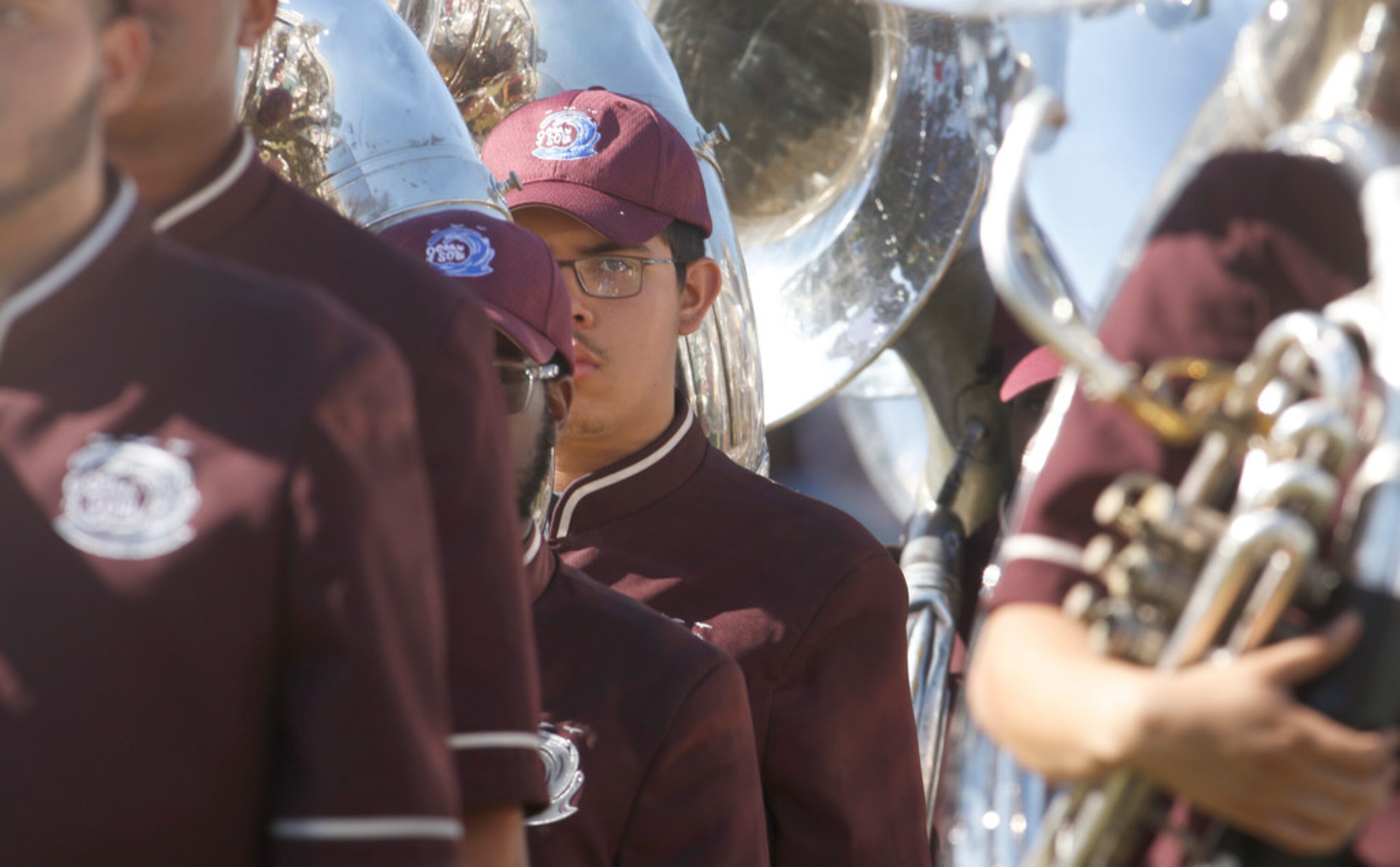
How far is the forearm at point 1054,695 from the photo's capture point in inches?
46.6

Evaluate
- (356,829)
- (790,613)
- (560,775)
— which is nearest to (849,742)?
(790,613)

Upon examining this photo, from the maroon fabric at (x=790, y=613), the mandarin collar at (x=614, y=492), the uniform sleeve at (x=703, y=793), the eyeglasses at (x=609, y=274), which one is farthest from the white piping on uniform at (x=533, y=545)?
the eyeglasses at (x=609, y=274)

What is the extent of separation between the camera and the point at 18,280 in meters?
1.18

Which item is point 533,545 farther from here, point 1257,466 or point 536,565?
point 1257,466

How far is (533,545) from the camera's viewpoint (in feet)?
7.07

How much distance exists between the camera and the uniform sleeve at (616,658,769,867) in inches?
79.0

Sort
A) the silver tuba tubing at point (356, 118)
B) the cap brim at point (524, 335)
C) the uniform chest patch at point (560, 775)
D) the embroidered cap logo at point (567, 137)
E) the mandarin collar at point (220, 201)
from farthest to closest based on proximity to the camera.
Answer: the silver tuba tubing at point (356, 118) < the embroidered cap logo at point (567, 137) < the cap brim at point (524, 335) < the uniform chest patch at point (560, 775) < the mandarin collar at point (220, 201)

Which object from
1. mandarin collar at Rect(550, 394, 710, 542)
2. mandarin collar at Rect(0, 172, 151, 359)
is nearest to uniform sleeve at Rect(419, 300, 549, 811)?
mandarin collar at Rect(0, 172, 151, 359)

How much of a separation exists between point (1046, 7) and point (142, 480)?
127 cm

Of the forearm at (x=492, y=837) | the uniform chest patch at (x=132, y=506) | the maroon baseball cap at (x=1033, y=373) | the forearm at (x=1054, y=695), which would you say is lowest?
the maroon baseball cap at (x=1033, y=373)

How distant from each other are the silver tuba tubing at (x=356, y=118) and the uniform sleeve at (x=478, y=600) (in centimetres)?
143

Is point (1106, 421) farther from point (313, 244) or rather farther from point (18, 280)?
point (18, 280)

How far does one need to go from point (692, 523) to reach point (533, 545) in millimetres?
542

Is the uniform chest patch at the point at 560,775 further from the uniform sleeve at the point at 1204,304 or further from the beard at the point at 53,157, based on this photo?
the beard at the point at 53,157
